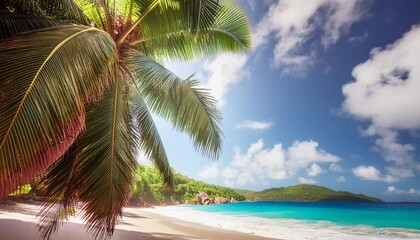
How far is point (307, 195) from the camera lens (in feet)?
289

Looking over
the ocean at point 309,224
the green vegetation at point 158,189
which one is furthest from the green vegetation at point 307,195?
the ocean at point 309,224

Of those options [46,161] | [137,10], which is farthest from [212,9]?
[46,161]

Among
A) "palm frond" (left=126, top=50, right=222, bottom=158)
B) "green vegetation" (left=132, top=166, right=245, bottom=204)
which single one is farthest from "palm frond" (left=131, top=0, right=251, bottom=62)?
"green vegetation" (left=132, top=166, right=245, bottom=204)

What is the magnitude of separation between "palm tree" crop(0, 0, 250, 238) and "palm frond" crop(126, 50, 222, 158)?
0.02 meters

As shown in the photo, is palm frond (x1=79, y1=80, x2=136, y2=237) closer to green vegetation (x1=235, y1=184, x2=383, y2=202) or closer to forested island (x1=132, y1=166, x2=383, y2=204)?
forested island (x1=132, y1=166, x2=383, y2=204)

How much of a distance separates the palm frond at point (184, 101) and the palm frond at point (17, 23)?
1.51 metres

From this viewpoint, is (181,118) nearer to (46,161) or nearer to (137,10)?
(137,10)

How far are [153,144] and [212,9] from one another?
3.75m

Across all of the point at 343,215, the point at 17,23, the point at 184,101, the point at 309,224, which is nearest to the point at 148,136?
the point at 184,101

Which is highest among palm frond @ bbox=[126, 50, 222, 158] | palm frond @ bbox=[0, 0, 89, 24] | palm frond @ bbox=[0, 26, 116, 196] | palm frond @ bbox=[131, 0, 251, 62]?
palm frond @ bbox=[131, 0, 251, 62]

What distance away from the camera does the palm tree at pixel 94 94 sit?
2994 millimetres

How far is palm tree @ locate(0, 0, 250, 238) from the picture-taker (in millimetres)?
2994

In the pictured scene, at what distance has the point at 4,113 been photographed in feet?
8.96

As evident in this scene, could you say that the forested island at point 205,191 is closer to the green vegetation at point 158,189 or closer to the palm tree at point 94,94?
the green vegetation at point 158,189
